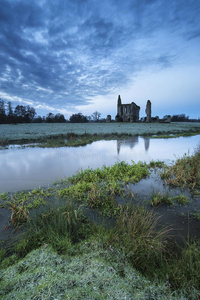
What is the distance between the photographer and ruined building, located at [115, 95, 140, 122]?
65.0 m

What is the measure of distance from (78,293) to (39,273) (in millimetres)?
670

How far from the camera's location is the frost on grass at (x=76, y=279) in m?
1.82

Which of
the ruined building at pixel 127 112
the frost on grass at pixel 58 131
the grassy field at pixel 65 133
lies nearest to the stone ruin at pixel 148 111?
the ruined building at pixel 127 112

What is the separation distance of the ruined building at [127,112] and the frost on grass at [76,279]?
6491 centimetres

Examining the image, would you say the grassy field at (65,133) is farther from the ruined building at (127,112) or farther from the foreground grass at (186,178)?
the ruined building at (127,112)

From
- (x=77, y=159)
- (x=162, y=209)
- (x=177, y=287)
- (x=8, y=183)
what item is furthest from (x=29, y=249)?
(x=77, y=159)

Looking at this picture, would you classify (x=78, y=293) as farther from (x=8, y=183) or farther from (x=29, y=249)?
(x=8, y=183)

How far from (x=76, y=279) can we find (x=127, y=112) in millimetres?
68610

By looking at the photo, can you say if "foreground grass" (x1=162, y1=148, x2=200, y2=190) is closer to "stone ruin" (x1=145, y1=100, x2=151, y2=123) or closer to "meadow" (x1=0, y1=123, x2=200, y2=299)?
"meadow" (x1=0, y1=123, x2=200, y2=299)

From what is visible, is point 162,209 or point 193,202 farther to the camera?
point 193,202

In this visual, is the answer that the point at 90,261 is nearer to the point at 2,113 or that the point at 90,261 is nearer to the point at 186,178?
the point at 186,178

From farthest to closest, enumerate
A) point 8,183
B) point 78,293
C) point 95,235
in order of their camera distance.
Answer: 1. point 8,183
2. point 95,235
3. point 78,293

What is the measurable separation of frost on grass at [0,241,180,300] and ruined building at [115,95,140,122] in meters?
64.9

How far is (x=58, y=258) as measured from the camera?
2.38 metres
